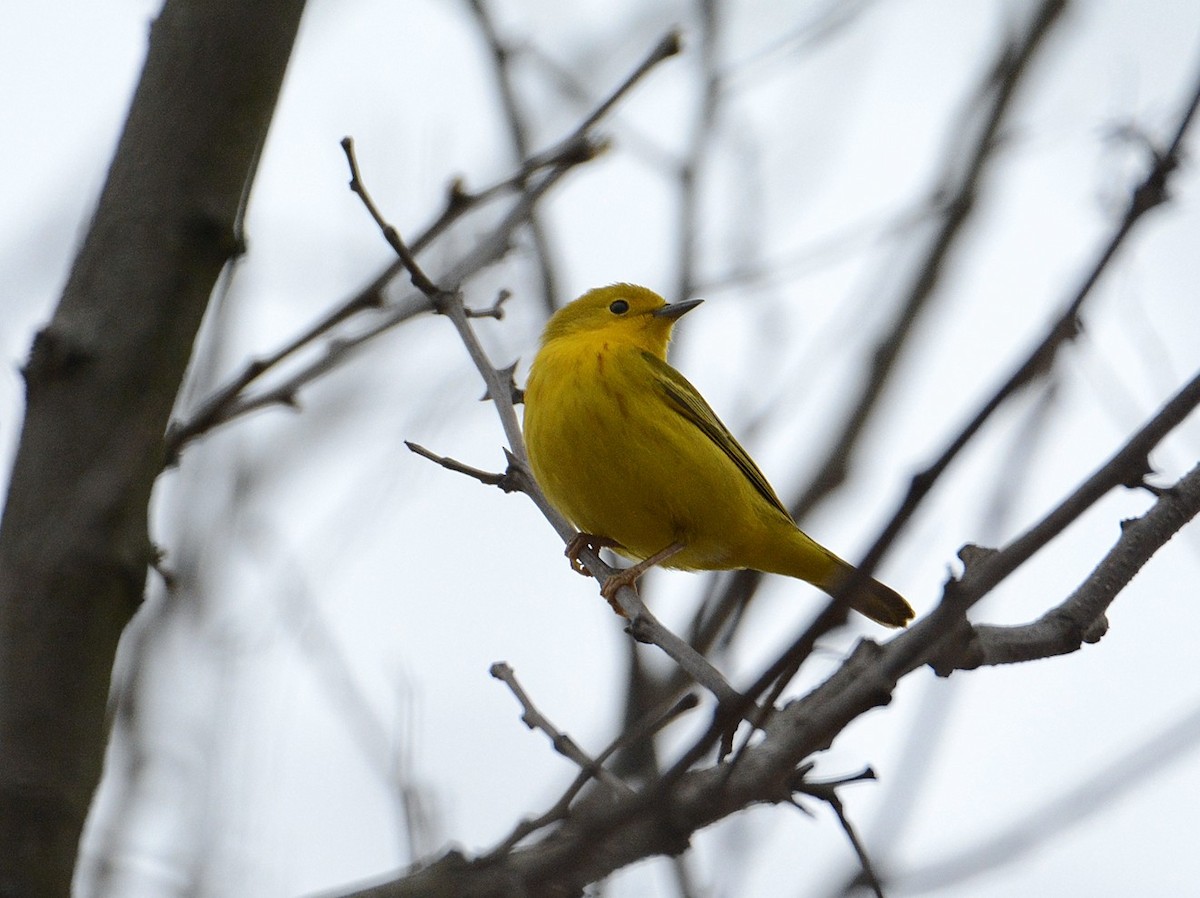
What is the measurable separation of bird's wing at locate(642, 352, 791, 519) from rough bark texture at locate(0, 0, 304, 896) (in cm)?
314

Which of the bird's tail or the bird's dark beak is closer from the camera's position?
the bird's tail

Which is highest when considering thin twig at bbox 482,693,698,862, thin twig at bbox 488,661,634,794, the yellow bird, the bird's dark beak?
the bird's dark beak

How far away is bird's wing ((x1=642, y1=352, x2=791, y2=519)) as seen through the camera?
501 cm

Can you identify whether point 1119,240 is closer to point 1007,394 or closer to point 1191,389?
point 1007,394

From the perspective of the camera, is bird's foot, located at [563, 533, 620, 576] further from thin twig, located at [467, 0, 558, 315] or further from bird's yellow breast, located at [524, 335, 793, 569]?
thin twig, located at [467, 0, 558, 315]

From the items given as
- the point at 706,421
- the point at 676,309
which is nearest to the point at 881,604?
the point at 706,421

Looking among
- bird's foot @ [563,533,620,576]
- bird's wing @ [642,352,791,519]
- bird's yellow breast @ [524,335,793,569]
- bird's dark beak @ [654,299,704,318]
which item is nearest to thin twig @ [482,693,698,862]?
bird's foot @ [563,533,620,576]

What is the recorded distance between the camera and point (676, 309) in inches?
217

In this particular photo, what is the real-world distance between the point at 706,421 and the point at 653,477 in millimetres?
589

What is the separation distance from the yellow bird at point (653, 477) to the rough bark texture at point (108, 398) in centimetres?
251

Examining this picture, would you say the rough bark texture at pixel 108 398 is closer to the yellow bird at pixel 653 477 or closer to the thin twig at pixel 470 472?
the thin twig at pixel 470 472

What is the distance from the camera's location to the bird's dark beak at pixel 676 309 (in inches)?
215

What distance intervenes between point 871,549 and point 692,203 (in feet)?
15.7

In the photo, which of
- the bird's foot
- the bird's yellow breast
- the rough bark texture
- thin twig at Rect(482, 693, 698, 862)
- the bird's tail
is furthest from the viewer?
the bird's tail
